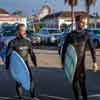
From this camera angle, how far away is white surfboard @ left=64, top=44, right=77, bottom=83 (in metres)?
7.94

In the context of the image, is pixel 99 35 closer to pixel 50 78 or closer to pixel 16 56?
pixel 50 78

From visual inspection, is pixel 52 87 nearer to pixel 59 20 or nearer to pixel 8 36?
pixel 8 36

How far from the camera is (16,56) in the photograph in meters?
8.88

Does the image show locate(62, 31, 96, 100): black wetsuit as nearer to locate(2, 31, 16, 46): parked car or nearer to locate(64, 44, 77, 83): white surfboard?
locate(64, 44, 77, 83): white surfboard

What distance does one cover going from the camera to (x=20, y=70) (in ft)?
29.0

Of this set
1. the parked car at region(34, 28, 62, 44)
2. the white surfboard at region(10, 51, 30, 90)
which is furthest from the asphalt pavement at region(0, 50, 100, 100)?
the parked car at region(34, 28, 62, 44)

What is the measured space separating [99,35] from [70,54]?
2923 cm

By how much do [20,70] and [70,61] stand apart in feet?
4.01

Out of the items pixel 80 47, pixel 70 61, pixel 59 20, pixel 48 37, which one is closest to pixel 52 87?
pixel 70 61

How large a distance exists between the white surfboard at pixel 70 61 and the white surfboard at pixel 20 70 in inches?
35.7

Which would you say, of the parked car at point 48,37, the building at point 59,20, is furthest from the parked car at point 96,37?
the building at point 59,20

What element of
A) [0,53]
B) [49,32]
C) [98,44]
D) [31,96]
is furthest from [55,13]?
[31,96]

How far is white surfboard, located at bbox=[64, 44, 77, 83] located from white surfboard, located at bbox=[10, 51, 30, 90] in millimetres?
906

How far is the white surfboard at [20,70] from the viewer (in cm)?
874
